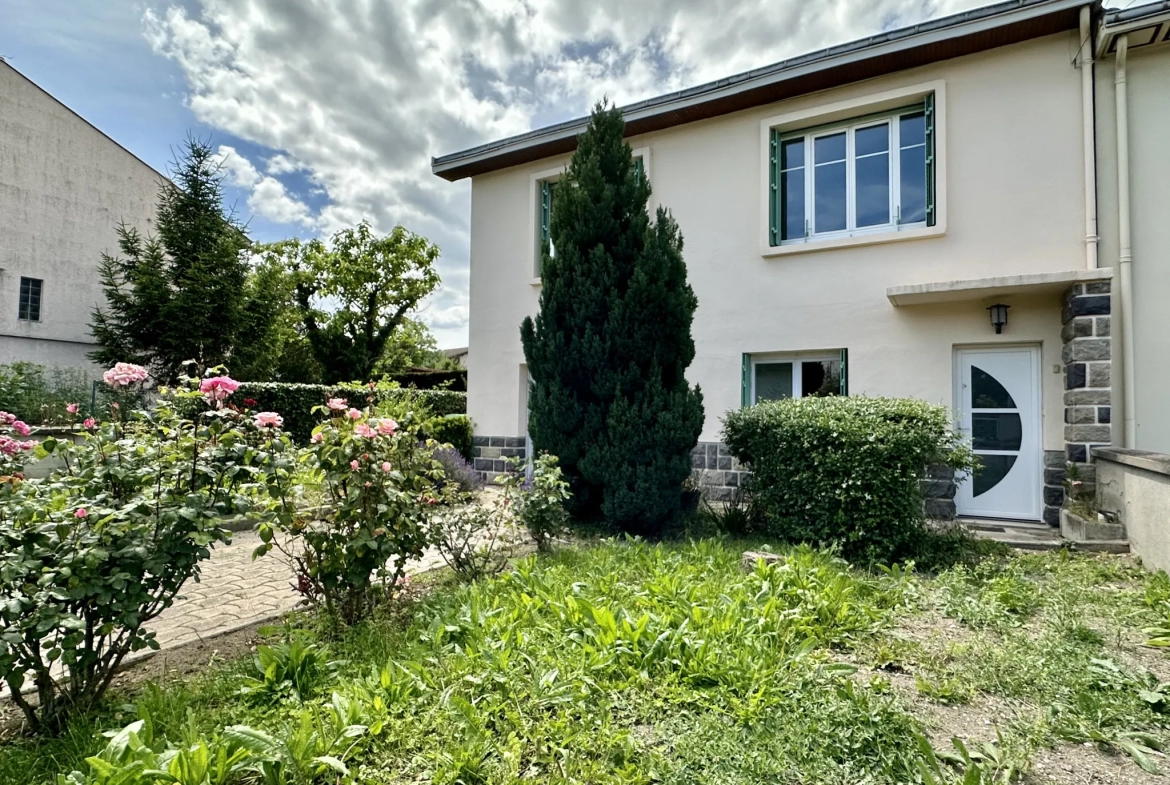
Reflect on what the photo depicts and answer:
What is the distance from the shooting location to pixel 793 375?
7.25 meters

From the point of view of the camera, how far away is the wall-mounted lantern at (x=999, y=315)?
19.4 ft

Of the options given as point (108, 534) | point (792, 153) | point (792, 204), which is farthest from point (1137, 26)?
point (108, 534)

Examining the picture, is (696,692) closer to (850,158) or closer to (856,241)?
(856,241)

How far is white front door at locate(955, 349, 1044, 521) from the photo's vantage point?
6.00m

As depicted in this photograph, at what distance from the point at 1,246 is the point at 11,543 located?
61.4ft

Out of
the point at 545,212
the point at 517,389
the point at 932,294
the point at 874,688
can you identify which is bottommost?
the point at 874,688

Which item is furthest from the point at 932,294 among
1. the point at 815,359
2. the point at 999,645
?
the point at 999,645

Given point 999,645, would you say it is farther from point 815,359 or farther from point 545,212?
point 545,212

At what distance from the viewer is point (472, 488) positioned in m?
7.43

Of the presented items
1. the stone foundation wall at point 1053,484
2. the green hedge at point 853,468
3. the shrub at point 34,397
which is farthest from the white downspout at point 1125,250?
the shrub at point 34,397

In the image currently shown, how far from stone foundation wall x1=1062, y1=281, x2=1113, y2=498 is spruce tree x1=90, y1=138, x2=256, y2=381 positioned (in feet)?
49.0

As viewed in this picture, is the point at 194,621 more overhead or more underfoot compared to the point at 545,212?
more underfoot

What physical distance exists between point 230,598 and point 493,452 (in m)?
5.39

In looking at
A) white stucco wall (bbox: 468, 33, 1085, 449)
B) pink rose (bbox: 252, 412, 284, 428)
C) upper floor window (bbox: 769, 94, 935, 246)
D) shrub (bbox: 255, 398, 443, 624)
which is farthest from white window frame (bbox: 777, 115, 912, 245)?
pink rose (bbox: 252, 412, 284, 428)
